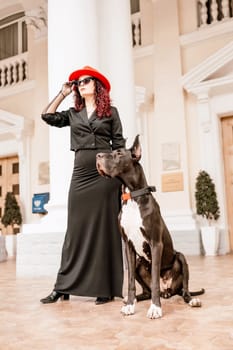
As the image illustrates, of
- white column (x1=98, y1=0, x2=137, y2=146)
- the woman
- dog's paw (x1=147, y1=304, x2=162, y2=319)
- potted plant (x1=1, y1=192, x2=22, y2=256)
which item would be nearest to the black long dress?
the woman

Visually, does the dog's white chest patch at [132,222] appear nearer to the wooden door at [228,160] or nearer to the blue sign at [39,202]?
the wooden door at [228,160]

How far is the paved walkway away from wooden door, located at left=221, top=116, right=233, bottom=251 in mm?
5229

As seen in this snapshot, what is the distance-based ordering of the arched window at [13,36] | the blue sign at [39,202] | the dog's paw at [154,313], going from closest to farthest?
the dog's paw at [154,313] < the blue sign at [39,202] < the arched window at [13,36]

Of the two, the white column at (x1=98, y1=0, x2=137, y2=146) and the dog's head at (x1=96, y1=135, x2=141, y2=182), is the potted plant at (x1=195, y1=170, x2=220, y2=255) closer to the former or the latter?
the white column at (x1=98, y1=0, x2=137, y2=146)

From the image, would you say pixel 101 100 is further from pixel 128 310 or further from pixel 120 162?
pixel 128 310

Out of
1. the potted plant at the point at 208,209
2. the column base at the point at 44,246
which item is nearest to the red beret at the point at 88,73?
the column base at the point at 44,246

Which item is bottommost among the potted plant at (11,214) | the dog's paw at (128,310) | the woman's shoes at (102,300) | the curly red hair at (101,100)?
the woman's shoes at (102,300)

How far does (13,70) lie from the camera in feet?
37.5

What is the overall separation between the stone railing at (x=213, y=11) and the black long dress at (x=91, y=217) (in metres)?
6.72

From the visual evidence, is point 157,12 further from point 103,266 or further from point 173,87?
point 103,266

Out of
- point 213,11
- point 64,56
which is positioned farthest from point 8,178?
point 64,56

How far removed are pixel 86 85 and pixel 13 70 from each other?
9.13 metres

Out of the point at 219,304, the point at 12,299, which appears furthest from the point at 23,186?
the point at 219,304

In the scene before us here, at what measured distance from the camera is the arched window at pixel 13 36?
37.9 feet
